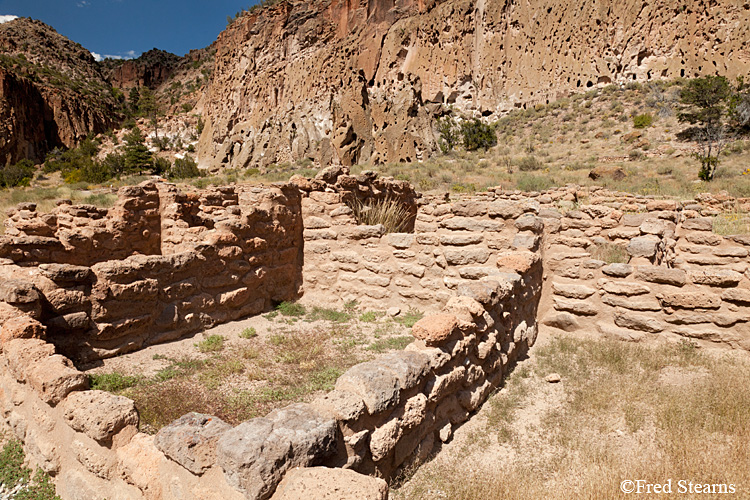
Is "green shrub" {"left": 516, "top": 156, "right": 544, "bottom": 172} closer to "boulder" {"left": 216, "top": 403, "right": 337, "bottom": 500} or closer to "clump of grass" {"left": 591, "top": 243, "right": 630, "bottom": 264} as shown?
"clump of grass" {"left": 591, "top": 243, "right": 630, "bottom": 264}

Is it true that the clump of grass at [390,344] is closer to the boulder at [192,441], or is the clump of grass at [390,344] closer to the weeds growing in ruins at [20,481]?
the boulder at [192,441]

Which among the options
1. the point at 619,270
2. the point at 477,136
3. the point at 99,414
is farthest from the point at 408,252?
the point at 477,136

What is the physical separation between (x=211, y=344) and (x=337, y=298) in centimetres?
216

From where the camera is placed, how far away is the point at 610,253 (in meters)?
5.93

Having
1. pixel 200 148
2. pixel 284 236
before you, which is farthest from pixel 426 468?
pixel 200 148

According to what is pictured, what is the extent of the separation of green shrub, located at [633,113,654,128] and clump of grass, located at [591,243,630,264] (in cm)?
2527

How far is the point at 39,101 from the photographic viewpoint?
42.8 m

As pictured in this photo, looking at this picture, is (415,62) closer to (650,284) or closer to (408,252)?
(408,252)

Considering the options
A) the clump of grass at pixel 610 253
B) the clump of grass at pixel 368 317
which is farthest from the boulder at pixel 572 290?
the clump of grass at pixel 368 317

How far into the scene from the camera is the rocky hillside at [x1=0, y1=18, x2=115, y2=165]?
124 feet

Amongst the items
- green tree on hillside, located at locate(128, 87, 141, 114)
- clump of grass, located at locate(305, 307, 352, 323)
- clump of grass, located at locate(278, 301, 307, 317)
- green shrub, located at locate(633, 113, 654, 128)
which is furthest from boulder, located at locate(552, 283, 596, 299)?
green tree on hillside, located at locate(128, 87, 141, 114)

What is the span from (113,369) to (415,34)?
136 ft

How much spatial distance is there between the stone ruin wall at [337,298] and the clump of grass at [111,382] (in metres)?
0.50

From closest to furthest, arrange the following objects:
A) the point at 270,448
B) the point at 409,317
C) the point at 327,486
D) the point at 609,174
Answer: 1. the point at 327,486
2. the point at 270,448
3. the point at 409,317
4. the point at 609,174
